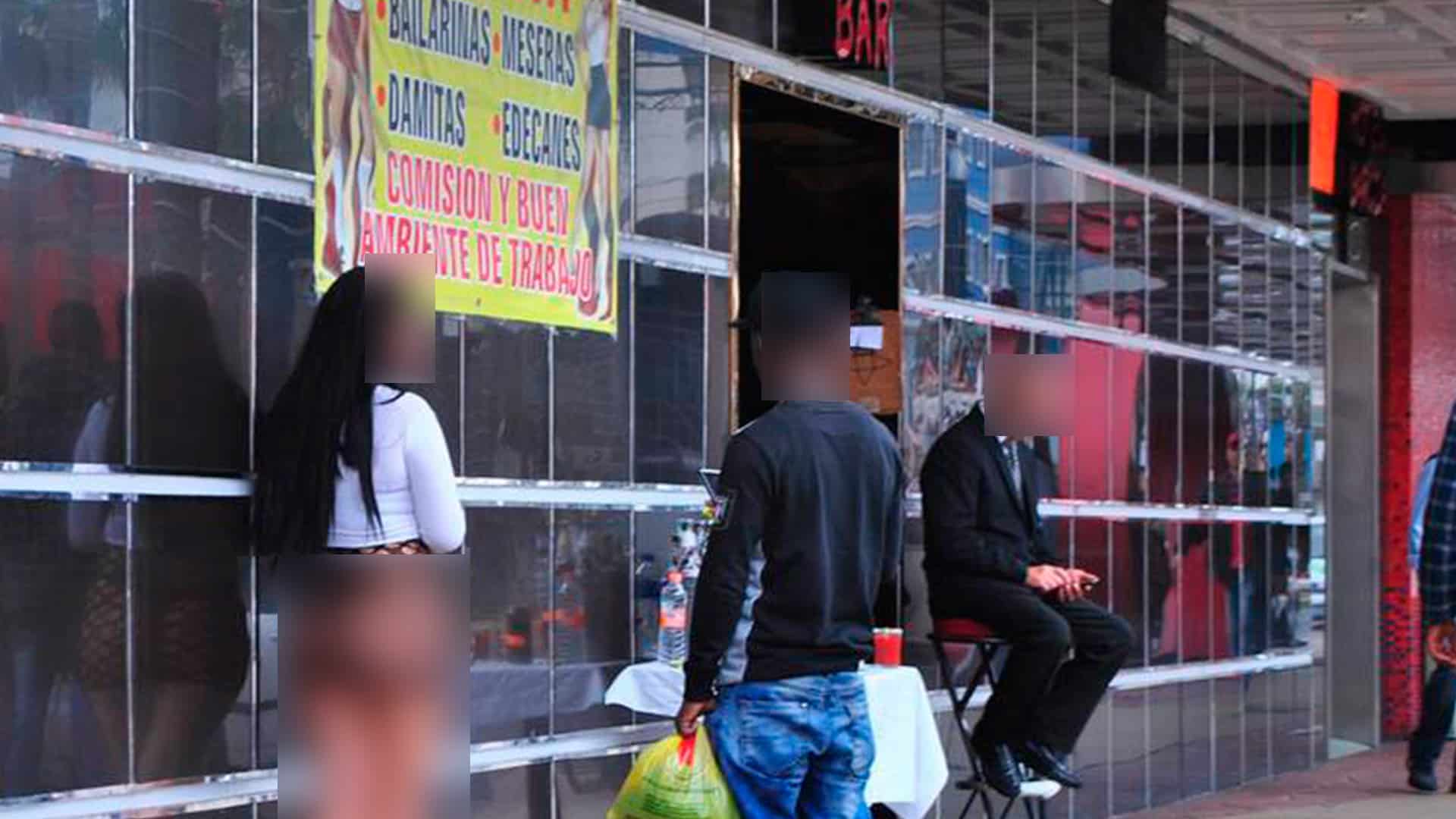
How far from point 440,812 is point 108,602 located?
924 mm

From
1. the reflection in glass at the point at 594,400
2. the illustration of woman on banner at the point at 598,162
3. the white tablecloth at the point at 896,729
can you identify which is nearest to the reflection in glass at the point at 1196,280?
the white tablecloth at the point at 896,729

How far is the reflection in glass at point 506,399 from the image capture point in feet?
27.0

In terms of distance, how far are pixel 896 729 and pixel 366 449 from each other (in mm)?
2944

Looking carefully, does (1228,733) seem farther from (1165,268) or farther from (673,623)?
(673,623)

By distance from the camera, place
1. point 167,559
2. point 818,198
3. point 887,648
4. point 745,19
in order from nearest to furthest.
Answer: point 167,559
point 887,648
point 745,19
point 818,198

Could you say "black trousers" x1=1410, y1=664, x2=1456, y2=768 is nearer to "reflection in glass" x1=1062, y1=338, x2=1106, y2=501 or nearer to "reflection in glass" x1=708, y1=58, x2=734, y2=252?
"reflection in glass" x1=1062, y1=338, x2=1106, y2=501

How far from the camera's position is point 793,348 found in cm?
741

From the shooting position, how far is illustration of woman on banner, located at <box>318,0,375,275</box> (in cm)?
749

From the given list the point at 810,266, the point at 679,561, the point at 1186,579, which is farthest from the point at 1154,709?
the point at 679,561

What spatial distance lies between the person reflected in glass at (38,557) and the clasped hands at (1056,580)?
14.8 ft

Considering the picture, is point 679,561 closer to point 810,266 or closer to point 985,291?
point 810,266

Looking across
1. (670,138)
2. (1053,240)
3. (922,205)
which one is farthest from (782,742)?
(1053,240)

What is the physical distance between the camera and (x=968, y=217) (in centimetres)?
1168

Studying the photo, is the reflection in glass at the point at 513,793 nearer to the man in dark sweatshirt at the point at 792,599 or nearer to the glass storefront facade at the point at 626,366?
the glass storefront facade at the point at 626,366
